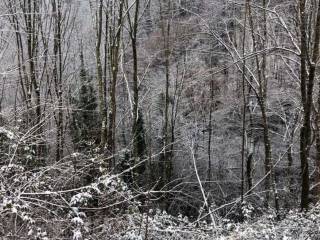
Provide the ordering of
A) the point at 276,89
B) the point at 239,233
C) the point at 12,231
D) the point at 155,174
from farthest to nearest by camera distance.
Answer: the point at 155,174 < the point at 276,89 < the point at 239,233 < the point at 12,231

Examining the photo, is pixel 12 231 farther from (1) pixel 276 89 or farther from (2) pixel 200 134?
(2) pixel 200 134

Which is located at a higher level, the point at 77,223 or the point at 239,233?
the point at 77,223

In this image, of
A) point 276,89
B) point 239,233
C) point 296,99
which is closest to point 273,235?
point 239,233

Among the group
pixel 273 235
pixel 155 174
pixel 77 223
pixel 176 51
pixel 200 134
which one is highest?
pixel 176 51

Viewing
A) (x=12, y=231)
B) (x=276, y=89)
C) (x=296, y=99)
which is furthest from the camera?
(x=276, y=89)

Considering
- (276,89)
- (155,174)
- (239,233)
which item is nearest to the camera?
(239,233)

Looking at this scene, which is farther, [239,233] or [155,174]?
[155,174]

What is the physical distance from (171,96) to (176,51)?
2.12 m

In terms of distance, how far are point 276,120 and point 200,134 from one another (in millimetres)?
3588

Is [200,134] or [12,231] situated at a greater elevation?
[12,231]

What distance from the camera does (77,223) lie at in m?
6.56

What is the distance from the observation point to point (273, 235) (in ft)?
24.5

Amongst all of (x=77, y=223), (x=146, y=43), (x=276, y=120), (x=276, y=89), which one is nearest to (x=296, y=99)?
(x=276, y=89)

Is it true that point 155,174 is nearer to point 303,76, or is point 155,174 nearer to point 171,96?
point 171,96
